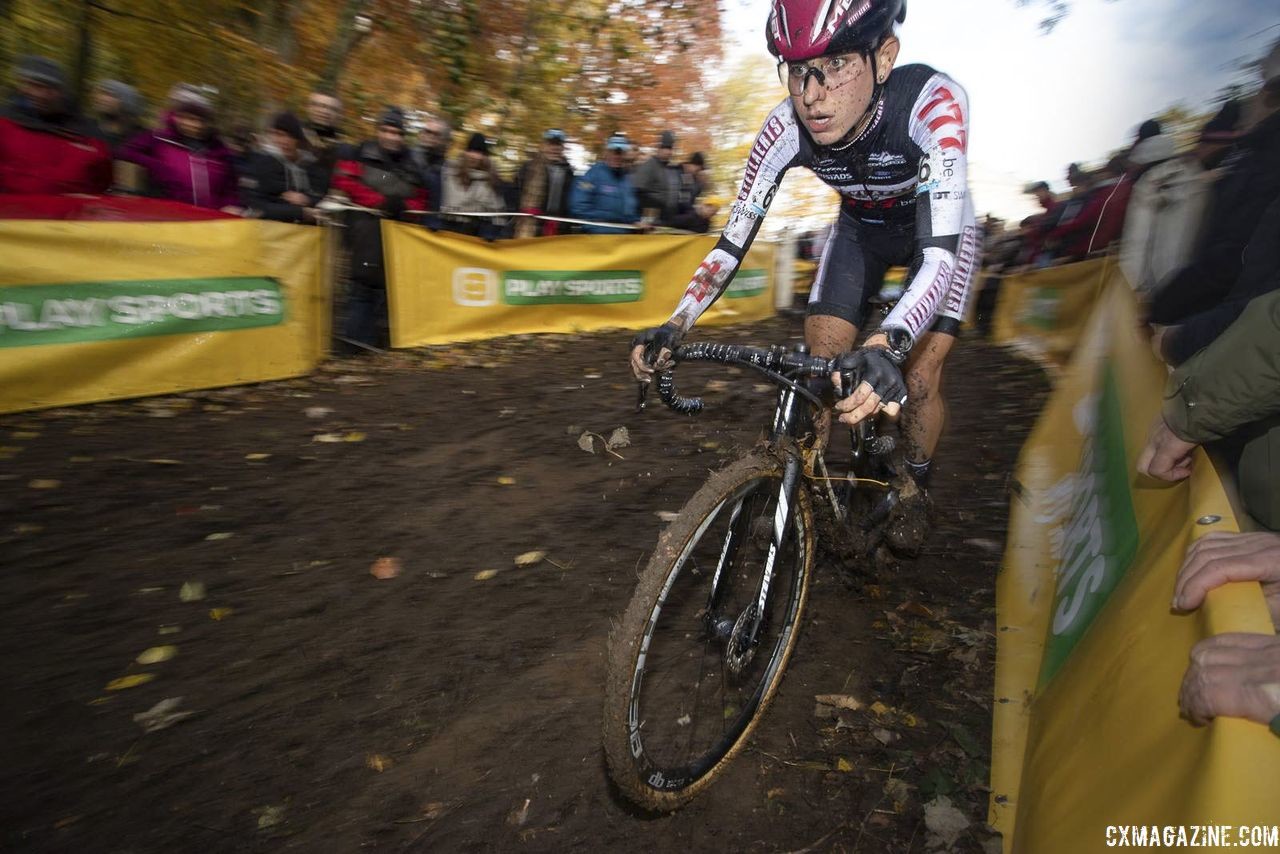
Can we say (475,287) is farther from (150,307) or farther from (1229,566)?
(1229,566)

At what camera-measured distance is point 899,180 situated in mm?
3338

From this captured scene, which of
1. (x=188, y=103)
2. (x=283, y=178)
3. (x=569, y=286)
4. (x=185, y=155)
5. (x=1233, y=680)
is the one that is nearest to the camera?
(x=1233, y=680)

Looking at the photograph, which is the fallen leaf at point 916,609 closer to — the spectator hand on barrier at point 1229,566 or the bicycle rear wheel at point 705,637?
the bicycle rear wheel at point 705,637

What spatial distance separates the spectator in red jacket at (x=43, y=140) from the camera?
5.86m

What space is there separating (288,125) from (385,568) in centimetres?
566

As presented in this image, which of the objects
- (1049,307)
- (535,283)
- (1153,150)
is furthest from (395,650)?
(1049,307)

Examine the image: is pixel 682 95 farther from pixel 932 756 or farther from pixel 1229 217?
pixel 932 756

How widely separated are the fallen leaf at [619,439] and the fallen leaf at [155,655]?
3418 mm

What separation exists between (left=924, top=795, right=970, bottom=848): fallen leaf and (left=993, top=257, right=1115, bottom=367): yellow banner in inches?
257

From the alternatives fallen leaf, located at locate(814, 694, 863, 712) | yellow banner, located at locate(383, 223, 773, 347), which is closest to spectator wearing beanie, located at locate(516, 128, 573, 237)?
yellow banner, located at locate(383, 223, 773, 347)

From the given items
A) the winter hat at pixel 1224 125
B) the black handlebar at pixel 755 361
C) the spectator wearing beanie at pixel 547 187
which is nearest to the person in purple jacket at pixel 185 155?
the spectator wearing beanie at pixel 547 187

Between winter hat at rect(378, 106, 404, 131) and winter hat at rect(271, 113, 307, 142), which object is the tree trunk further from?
winter hat at rect(271, 113, 307, 142)

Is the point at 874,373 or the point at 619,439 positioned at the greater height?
the point at 874,373

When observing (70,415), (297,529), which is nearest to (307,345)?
(70,415)
